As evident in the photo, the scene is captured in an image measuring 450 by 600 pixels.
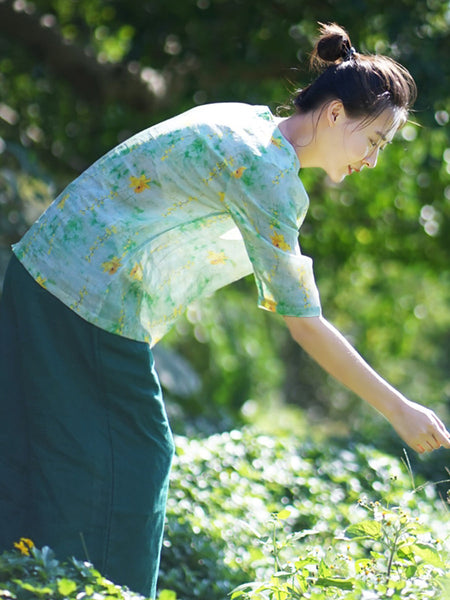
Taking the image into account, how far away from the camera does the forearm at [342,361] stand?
1.87 metres

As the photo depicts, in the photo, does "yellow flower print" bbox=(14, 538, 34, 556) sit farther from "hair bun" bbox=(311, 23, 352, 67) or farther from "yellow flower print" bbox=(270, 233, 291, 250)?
"hair bun" bbox=(311, 23, 352, 67)

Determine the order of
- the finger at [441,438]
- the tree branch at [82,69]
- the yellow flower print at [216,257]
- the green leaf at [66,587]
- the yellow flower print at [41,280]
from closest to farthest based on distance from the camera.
Result: 1. the green leaf at [66,587]
2. the finger at [441,438]
3. the yellow flower print at [41,280]
4. the yellow flower print at [216,257]
5. the tree branch at [82,69]

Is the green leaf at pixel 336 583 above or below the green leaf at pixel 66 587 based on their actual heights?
below

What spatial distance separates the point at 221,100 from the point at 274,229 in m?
3.73

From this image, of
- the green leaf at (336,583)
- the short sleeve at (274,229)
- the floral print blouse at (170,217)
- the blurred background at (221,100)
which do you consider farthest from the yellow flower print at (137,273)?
the blurred background at (221,100)

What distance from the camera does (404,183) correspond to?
6.66m

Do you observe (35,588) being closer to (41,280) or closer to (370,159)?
(41,280)

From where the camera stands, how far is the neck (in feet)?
6.65

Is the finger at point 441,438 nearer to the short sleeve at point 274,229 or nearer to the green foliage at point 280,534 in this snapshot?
the green foliage at point 280,534

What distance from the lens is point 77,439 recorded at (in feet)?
6.77

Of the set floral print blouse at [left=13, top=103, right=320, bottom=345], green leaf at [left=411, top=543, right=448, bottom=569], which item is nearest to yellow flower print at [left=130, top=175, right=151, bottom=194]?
floral print blouse at [left=13, top=103, right=320, bottom=345]

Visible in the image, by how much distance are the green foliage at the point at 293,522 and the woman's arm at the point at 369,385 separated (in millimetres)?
185

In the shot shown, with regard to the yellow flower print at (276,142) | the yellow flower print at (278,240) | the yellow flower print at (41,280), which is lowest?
the yellow flower print at (41,280)

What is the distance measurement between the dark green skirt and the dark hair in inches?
27.7
